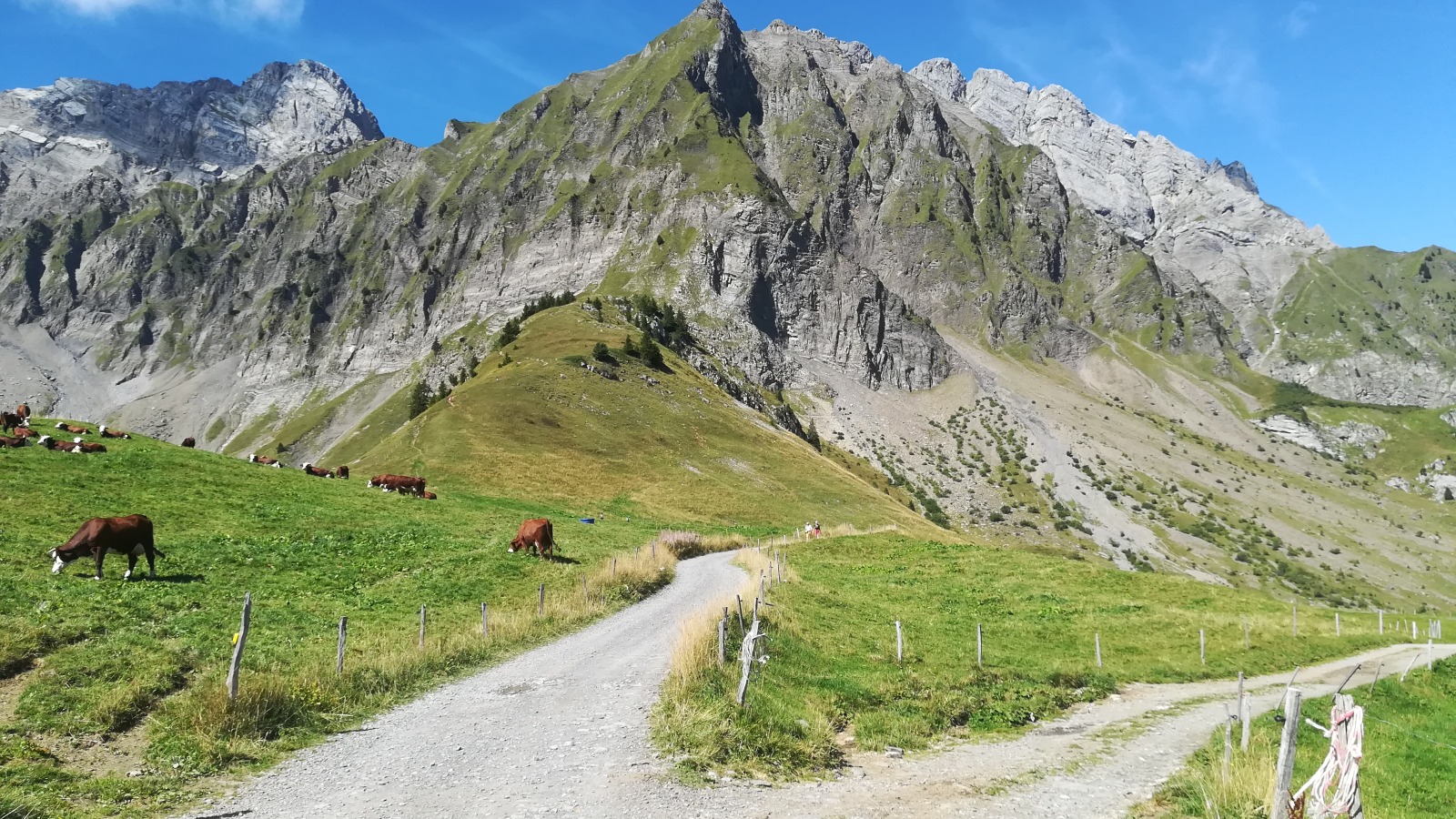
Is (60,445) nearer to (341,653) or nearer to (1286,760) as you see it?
(341,653)

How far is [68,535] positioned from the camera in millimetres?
24359

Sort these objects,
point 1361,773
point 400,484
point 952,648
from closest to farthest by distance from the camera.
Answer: point 1361,773
point 952,648
point 400,484

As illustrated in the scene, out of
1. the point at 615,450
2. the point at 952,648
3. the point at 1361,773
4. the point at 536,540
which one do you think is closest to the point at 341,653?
the point at 536,540

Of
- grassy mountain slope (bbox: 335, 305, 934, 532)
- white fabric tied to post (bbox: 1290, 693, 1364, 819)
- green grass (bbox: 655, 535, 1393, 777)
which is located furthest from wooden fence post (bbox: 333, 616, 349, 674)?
grassy mountain slope (bbox: 335, 305, 934, 532)

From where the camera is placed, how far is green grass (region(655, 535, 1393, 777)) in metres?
14.7

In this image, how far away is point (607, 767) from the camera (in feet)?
40.9

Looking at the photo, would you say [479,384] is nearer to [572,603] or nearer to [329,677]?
[572,603]

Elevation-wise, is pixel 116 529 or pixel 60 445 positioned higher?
pixel 60 445

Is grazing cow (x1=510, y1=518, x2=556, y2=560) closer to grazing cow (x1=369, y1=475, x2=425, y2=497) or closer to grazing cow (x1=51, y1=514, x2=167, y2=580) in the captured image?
grazing cow (x1=51, y1=514, x2=167, y2=580)

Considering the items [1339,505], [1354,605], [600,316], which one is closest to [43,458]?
[600,316]

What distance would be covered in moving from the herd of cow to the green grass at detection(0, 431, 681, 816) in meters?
0.77

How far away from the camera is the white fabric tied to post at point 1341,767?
366 inches

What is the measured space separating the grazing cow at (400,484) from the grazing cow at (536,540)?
18665 mm

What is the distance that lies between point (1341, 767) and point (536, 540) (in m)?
31.0
